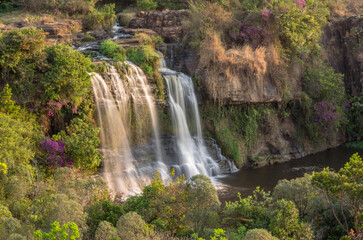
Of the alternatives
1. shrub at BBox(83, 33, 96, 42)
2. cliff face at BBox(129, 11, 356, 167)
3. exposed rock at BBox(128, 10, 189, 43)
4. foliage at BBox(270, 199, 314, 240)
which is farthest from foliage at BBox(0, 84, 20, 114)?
exposed rock at BBox(128, 10, 189, 43)

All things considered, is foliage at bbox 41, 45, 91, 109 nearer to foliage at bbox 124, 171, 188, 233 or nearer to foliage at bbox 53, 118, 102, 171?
foliage at bbox 53, 118, 102, 171

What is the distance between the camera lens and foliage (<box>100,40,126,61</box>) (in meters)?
19.3

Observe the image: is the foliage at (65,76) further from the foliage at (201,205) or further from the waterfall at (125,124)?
the foliage at (201,205)

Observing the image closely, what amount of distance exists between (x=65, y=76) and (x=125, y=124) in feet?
11.8

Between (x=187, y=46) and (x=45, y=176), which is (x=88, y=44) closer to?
(x=187, y=46)

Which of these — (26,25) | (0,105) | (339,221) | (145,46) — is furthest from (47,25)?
(339,221)

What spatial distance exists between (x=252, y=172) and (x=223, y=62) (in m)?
5.64

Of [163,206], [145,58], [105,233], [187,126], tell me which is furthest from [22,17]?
[105,233]

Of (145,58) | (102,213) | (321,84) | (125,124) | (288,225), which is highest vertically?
(145,58)

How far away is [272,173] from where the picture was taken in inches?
780

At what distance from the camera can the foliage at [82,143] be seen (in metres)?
14.9

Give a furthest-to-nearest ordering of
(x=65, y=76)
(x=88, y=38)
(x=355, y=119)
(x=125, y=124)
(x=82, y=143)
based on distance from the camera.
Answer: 1. (x=355, y=119)
2. (x=88, y=38)
3. (x=125, y=124)
4. (x=65, y=76)
5. (x=82, y=143)

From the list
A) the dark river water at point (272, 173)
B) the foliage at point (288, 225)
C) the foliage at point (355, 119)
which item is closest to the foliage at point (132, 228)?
the foliage at point (288, 225)

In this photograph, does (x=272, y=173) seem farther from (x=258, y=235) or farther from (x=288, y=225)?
(x=258, y=235)
